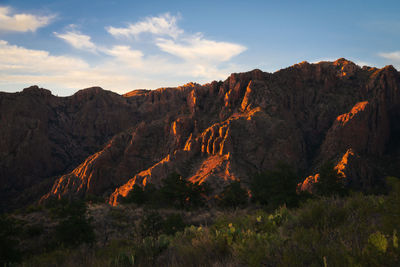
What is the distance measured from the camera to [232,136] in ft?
254

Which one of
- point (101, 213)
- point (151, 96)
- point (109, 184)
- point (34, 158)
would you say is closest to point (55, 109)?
point (34, 158)

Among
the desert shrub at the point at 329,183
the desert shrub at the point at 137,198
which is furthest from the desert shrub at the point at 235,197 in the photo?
the desert shrub at the point at 137,198

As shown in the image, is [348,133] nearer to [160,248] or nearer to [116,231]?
[116,231]

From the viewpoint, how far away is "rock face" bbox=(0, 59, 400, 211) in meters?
73.2

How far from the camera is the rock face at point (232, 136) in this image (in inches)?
2881

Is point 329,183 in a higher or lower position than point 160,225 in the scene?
lower

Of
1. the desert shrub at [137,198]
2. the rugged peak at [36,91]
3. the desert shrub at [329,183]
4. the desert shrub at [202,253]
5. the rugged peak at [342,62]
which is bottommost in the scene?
the desert shrub at [137,198]

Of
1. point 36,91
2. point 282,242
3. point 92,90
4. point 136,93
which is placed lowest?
point 282,242

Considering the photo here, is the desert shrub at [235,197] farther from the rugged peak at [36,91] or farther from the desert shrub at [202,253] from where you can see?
the rugged peak at [36,91]

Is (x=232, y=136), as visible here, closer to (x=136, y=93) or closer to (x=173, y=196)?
(x=173, y=196)

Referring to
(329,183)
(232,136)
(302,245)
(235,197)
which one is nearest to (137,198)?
(235,197)

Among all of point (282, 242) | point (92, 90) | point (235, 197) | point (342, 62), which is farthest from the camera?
point (92, 90)

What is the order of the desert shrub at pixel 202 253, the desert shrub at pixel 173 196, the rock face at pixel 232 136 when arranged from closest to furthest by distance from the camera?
the desert shrub at pixel 202 253 < the desert shrub at pixel 173 196 < the rock face at pixel 232 136

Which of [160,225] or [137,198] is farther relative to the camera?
[137,198]
